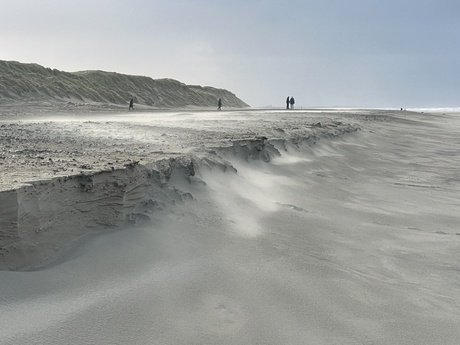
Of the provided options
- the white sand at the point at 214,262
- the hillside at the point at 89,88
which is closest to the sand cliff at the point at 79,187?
the white sand at the point at 214,262

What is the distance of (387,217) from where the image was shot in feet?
14.0

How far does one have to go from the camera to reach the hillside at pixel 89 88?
24.1 metres

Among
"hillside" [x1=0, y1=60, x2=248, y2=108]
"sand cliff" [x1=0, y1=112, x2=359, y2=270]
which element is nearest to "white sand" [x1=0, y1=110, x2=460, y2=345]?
"sand cliff" [x1=0, y1=112, x2=359, y2=270]

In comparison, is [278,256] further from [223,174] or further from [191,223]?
[223,174]

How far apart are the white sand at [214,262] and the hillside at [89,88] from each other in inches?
825

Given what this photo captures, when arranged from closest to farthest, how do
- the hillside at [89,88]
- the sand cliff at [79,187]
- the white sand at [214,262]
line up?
the white sand at [214,262] < the sand cliff at [79,187] < the hillside at [89,88]

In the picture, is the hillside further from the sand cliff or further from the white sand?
the white sand

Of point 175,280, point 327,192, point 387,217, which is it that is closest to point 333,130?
point 327,192

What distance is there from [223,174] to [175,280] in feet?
7.16

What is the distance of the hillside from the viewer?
24.1 metres

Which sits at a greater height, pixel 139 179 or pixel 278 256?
pixel 139 179

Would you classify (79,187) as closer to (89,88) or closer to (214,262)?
(214,262)

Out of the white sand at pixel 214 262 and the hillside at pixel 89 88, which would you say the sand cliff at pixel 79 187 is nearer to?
the white sand at pixel 214 262

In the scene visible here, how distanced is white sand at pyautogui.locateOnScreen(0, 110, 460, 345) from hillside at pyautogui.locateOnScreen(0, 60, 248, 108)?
20949mm
